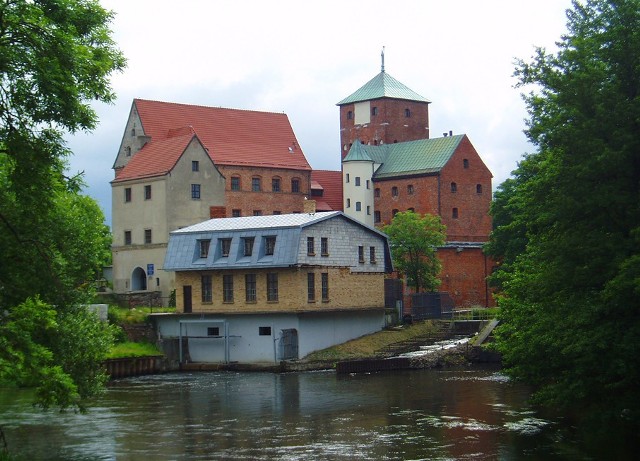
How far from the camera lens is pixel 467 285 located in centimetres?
8425

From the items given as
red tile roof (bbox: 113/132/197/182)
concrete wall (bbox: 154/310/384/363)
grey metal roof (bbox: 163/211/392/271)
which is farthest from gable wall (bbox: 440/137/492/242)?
concrete wall (bbox: 154/310/384/363)

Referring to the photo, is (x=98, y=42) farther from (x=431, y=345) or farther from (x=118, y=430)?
(x=431, y=345)

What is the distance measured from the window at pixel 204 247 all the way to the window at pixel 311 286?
6.39 metres

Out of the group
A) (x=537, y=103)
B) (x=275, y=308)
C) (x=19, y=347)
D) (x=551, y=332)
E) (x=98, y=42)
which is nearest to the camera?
(x=19, y=347)

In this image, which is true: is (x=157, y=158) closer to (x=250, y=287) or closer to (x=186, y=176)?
(x=186, y=176)

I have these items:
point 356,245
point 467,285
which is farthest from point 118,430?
point 467,285

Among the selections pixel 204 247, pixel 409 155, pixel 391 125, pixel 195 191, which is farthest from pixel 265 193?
pixel 204 247

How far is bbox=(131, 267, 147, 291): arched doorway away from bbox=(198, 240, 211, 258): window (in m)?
17.5

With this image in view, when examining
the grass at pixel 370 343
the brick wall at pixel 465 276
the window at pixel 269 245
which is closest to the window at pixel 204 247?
the window at pixel 269 245

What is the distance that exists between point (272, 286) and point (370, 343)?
7136 mm

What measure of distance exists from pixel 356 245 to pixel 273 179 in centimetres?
2809

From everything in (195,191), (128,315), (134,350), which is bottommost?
(134,350)

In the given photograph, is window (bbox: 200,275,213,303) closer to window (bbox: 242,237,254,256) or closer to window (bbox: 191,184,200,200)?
window (bbox: 242,237,254,256)

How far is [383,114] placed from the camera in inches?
4154
